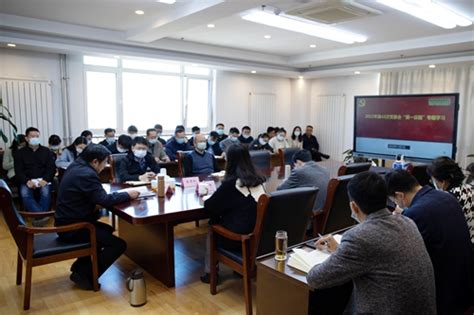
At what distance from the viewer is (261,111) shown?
9227 millimetres

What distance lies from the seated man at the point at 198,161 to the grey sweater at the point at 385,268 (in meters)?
3.23

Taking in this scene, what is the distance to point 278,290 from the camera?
5.56 ft

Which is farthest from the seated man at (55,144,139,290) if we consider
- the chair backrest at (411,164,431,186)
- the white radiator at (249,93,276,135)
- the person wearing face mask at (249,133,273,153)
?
the white radiator at (249,93,276,135)

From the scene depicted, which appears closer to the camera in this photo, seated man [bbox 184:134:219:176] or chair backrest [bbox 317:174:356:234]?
chair backrest [bbox 317:174:356:234]

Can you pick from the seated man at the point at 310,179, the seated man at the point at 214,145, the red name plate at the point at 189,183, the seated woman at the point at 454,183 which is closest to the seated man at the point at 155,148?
the seated man at the point at 214,145

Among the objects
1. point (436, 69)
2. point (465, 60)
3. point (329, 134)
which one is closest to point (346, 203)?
point (465, 60)

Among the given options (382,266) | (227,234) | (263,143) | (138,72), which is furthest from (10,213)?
(263,143)

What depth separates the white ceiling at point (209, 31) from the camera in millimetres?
4305

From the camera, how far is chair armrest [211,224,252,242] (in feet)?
7.86

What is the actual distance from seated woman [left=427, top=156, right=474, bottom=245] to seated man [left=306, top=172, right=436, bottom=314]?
1.14m

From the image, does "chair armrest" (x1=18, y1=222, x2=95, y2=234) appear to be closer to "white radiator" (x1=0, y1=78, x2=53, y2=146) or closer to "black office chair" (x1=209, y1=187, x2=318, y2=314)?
"black office chair" (x1=209, y1=187, x2=318, y2=314)

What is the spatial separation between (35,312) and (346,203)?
2504 mm

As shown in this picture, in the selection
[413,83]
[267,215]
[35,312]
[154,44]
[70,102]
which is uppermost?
[154,44]

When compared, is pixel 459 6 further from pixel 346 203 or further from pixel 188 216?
pixel 188 216
